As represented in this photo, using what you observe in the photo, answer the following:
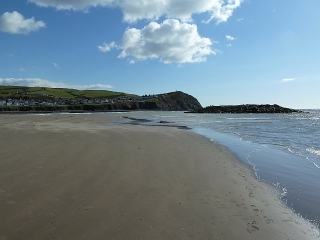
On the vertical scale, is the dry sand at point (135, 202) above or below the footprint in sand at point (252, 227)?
above

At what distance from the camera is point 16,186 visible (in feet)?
24.0

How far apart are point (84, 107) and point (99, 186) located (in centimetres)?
12856

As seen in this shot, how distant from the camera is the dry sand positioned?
5.14 metres

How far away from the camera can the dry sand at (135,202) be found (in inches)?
203

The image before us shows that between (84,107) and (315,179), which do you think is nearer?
(315,179)

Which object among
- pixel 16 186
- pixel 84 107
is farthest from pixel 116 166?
pixel 84 107

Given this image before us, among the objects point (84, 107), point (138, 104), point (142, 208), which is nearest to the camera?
point (142, 208)

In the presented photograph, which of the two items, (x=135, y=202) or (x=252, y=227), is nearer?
(x=252, y=227)

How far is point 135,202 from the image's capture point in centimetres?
657

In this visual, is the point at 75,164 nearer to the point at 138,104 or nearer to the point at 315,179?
the point at 315,179

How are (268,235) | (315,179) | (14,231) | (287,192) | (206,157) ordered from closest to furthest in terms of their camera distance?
1. (14,231)
2. (268,235)
3. (287,192)
4. (315,179)
5. (206,157)

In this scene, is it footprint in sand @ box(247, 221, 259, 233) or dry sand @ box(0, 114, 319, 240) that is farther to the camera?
footprint in sand @ box(247, 221, 259, 233)

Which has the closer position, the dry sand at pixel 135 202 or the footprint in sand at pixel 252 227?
the dry sand at pixel 135 202

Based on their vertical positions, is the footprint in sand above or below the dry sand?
below
